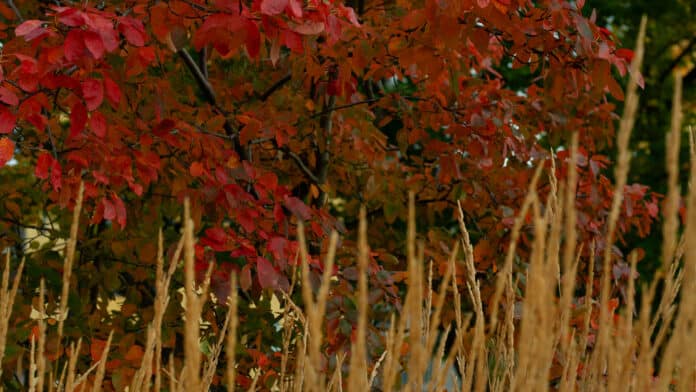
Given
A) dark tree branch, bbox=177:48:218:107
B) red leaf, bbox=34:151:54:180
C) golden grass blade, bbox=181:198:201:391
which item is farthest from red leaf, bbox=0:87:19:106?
golden grass blade, bbox=181:198:201:391

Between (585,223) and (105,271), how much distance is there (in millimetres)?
1923

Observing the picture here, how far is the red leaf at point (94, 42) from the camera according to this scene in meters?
1.83

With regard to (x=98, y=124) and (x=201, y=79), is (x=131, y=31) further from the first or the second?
(x=201, y=79)

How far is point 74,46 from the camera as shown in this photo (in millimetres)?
1857

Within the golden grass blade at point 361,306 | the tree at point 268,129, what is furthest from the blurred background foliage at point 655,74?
the golden grass blade at point 361,306

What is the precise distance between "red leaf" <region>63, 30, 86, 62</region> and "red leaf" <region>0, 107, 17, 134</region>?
229 mm

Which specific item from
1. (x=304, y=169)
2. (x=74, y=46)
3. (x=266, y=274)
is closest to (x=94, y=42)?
(x=74, y=46)

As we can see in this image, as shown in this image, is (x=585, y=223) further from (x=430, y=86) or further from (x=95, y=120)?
(x=95, y=120)

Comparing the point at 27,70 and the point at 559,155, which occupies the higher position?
the point at 27,70

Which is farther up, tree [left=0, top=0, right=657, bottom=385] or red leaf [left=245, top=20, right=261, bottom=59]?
red leaf [left=245, top=20, right=261, bottom=59]

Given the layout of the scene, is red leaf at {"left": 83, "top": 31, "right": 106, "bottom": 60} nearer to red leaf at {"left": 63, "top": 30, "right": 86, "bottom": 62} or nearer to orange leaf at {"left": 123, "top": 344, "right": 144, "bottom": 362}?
red leaf at {"left": 63, "top": 30, "right": 86, "bottom": 62}

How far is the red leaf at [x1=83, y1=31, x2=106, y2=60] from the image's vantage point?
6.01ft

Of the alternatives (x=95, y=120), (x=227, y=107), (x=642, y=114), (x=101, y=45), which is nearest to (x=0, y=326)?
(x=101, y=45)

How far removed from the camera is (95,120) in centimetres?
217
